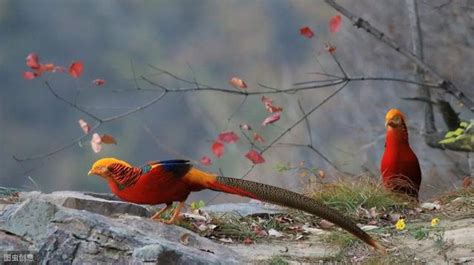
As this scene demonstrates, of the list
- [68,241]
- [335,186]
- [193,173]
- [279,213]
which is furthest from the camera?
[335,186]

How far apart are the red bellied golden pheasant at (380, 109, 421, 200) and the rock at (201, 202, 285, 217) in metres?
0.91

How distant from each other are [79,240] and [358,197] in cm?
249

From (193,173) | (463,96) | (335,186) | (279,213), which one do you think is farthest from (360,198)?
(193,173)

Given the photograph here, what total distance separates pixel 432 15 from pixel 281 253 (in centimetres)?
418

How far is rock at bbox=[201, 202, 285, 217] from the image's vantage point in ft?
18.4

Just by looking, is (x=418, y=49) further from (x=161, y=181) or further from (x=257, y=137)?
(x=161, y=181)

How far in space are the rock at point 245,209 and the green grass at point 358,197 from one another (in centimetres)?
38

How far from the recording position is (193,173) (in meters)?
4.46

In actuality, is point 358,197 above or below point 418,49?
below

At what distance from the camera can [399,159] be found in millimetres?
6363

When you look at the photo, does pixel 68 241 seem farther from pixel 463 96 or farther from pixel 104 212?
pixel 463 96

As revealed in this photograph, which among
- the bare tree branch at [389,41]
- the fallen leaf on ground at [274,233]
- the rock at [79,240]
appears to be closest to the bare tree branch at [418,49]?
the bare tree branch at [389,41]

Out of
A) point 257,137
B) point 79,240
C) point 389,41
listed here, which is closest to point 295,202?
point 79,240

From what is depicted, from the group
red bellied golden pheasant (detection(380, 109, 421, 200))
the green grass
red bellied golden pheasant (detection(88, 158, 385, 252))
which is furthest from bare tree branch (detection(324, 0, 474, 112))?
red bellied golden pheasant (detection(88, 158, 385, 252))
